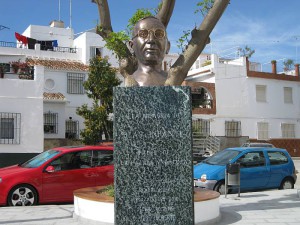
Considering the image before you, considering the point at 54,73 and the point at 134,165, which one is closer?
the point at 134,165

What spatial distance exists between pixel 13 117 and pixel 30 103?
914 millimetres

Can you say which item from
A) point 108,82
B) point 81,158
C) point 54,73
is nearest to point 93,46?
point 54,73

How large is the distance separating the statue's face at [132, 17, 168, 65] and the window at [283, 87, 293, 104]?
29.3 meters

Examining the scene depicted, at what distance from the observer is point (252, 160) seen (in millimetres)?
12422

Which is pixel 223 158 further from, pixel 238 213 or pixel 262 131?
pixel 262 131

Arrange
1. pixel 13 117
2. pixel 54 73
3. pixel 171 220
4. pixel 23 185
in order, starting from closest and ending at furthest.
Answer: pixel 171 220
pixel 23 185
pixel 13 117
pixel 54 73

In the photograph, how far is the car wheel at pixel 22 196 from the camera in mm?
9820

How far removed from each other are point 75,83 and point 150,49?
20473 mm

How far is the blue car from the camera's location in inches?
459

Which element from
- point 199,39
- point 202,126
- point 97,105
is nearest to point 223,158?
point 199,39

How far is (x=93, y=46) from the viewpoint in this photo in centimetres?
2773

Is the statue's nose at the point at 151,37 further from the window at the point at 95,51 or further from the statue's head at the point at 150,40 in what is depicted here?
the window at the point at 95,51

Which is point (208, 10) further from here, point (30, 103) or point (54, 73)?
point (54, 73)

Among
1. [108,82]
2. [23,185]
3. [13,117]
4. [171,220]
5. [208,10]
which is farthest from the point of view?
[108,82]
